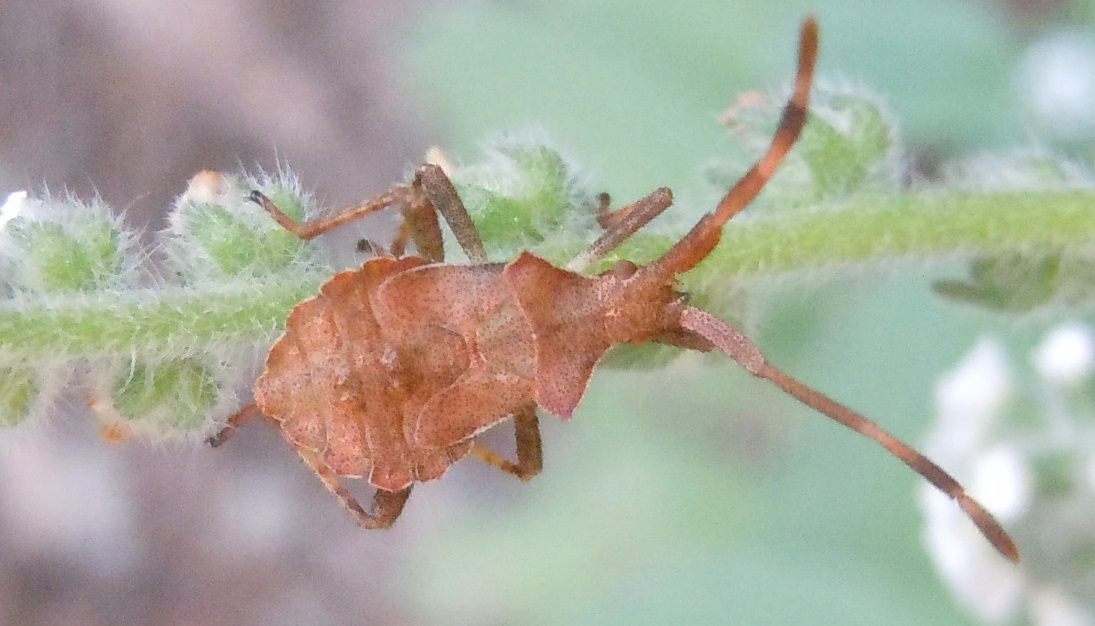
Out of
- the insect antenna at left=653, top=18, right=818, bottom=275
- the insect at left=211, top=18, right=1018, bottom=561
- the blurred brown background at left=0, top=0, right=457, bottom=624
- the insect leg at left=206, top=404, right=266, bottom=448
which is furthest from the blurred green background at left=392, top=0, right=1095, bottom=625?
the insect leg at left=206, top=404, right=266, bottom=448

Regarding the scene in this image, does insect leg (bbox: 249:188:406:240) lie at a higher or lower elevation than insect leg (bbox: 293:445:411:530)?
higher

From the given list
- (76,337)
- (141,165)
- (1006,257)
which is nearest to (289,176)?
(76,337)

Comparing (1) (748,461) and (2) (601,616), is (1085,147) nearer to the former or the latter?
(1) (748,461)

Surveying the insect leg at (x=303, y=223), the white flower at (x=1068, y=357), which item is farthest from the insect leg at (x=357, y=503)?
the white flower at (x=1068, y=357)

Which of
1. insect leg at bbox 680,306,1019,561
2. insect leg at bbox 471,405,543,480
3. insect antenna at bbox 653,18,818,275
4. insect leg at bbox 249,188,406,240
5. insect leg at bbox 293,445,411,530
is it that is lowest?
insect leg at bbox 293,445,411,530

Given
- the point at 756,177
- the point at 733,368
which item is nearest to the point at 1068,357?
the point at 733,368

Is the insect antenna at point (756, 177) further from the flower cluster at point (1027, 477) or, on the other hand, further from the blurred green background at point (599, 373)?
the flower cluster at point (1027, 477)

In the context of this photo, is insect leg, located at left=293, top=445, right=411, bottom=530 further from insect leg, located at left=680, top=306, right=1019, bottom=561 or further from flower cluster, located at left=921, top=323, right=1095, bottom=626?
flower cluster, located at left=921, top=323, right=1095, bottom=626

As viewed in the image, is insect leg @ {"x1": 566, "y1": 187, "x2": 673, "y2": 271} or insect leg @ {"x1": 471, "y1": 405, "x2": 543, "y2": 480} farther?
insect leg @ {"x1": 471, "y1": 405, "x2": 543, "y2": 480}
